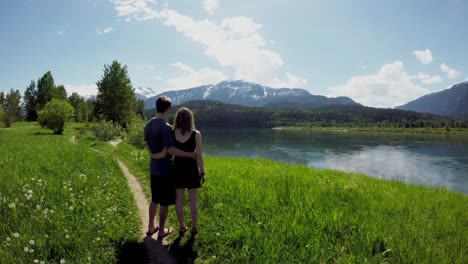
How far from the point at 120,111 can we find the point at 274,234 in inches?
2225

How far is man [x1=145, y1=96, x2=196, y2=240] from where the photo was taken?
272 inches

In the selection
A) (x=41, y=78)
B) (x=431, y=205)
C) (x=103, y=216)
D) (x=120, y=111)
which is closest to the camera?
(x=103, y=216)

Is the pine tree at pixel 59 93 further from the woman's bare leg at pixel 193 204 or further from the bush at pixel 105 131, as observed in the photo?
the woman's bare leg at pixel 193 204

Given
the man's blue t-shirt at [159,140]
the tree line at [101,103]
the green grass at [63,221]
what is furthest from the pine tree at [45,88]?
the man's blue t-shirt at [159,140]

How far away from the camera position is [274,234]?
6.42 m

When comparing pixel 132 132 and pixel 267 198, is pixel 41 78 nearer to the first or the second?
pixel 132 132

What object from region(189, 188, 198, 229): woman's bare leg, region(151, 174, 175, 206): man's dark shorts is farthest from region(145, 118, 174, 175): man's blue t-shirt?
region(189, 188, 198, 229): woman's bare leg

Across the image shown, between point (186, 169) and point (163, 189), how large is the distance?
2.46 ft

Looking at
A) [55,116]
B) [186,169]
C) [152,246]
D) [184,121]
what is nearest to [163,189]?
[186,169]

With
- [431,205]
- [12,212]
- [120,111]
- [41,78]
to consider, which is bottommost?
[431,205]

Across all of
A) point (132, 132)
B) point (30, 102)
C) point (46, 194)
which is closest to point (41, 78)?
point (30, 102)

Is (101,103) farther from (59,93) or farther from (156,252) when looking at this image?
(156,252)

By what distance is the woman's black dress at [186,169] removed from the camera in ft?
22.6

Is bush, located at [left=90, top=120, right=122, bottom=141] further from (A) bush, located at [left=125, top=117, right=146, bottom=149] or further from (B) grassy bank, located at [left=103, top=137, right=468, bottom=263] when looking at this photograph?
(B) grassy bank, located at [left=103, top=137, right=468, bottom=263]
